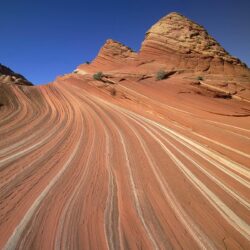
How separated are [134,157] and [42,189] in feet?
10.2

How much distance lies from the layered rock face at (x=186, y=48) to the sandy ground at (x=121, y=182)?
12.0 metres

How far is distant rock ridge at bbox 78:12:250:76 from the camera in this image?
22.3 meters

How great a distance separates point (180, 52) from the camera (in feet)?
77.7

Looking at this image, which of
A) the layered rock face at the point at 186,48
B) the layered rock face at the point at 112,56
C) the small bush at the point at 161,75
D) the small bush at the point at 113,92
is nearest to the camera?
the small bush at the point at 113,92

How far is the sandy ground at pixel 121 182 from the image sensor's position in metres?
3.45

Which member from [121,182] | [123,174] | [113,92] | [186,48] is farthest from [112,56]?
[121,182]

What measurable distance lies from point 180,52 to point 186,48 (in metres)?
0.87

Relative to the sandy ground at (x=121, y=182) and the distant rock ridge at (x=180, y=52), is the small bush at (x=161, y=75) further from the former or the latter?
the sandy ground at (x=121, y=182)

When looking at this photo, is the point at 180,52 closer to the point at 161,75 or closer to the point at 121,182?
the point at 161,75

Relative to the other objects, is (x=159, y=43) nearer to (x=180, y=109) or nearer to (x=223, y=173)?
(x=180, y=109)

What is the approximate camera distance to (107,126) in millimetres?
10547

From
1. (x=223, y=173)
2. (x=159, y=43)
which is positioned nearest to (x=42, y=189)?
(x=223, y=173)

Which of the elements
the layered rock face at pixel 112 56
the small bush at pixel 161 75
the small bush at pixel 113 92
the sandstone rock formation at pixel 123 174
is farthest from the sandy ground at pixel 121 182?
the layered rock face at pixel 112 56

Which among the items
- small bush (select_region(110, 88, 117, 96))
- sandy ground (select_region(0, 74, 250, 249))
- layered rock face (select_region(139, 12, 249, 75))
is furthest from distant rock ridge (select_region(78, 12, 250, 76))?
sandy ground (select_region(0, 74, 250, 249))
